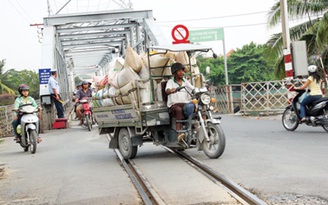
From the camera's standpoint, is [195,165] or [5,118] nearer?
[195,165]

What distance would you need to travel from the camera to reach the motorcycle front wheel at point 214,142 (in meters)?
7.57

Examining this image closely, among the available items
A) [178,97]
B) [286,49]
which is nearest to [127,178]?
[178,97]

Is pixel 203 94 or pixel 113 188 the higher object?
pixel 203 94

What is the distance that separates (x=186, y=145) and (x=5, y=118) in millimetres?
11950

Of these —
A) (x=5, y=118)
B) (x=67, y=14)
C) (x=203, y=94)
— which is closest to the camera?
(x=203, y=94)

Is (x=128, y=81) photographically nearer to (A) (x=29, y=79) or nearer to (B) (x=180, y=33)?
(B) (x=180, y=33)

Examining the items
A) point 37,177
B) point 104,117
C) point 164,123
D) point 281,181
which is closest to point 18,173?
point 37,177

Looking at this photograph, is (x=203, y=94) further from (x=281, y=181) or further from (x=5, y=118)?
(x=5, y=118)

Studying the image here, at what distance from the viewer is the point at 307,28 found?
78.2 ft

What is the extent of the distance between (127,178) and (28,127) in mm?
4808

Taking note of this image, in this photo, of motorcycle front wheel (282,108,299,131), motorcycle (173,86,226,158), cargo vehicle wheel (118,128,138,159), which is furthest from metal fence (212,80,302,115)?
motorcycle (173,86,226,158)

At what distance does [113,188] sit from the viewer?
6180 millimetres

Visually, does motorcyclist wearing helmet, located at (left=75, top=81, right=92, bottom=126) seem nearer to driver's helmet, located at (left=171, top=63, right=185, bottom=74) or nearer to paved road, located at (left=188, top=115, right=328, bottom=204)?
paved road, located at (left=188, top=115, right=328, bottom=204)

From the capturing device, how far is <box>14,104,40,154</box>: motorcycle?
10850 mm
